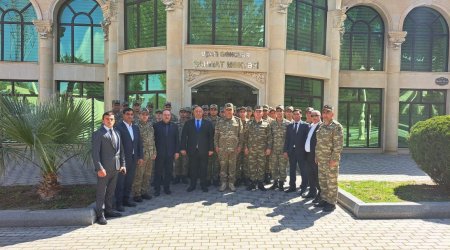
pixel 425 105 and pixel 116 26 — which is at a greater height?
pixel 116 26

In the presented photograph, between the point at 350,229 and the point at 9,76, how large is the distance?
16.7 metres

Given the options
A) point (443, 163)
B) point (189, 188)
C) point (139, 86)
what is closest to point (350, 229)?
point (443, 163)

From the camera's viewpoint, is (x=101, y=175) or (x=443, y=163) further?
(x=443, y=163)

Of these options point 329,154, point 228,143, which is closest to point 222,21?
point 228,143

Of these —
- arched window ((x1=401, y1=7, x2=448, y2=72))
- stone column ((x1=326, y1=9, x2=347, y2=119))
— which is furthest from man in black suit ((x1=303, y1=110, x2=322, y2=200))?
arched window ((x1=401, y1=7, x2=448, y2=72))

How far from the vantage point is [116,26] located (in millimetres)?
13258

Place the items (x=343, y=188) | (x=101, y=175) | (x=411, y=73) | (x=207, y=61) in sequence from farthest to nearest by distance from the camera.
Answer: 1. (x=411, y=73)
2. (x=207, y=61)
3. (x=343, y=188)
4. (x=101, y=175)

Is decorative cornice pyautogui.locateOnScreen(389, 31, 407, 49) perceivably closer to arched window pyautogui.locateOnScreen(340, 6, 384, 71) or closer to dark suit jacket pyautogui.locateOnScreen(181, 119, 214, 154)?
arched window pyautogui.locateOnScreen(340, 6, 384, 71)

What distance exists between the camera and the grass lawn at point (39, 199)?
6438 millimetres

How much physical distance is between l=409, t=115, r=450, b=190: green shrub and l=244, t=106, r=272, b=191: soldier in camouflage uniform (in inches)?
126

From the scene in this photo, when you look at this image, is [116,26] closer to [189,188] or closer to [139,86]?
[139,86]

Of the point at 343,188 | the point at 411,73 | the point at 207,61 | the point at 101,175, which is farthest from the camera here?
the point at 411,73

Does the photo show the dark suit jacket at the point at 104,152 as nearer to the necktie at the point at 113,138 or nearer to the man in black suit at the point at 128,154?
the necktie at the point at 113,138

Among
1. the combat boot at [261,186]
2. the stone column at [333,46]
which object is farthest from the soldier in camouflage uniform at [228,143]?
the stone column at [333,46]
